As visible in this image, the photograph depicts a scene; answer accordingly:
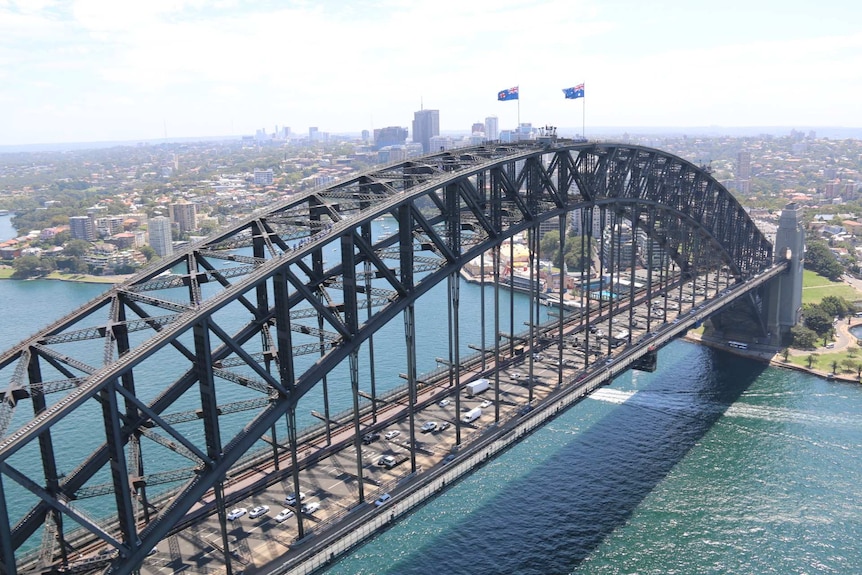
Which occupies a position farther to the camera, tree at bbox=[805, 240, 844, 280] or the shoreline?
the shoreline

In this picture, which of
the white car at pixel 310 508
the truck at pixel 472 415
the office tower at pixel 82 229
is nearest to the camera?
the white car at pixel 310 508

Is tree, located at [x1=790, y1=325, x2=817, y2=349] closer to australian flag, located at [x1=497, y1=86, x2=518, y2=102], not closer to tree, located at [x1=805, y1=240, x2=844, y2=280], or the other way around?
tree, located at [x1=805, y1=240, x2=844, y2=280]

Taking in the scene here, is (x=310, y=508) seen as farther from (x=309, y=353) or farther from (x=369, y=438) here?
(x=369, y=438)

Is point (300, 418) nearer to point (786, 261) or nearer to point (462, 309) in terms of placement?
point (462, 309)

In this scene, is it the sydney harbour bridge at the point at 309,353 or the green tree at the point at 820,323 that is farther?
the green tree at the point at 820,323

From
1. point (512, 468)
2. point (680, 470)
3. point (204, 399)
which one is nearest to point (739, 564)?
point (680, 470)

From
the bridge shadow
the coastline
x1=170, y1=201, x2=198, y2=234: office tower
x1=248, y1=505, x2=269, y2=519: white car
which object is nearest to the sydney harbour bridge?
x1=248, y1=505, x2=269, y2=519: white car

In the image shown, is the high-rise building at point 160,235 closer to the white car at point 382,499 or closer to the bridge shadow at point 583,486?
the bridge shadow at point 583,486

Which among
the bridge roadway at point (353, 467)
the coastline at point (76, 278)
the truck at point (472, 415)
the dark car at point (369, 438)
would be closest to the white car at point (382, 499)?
the bridge roadway at point (353, 467)
